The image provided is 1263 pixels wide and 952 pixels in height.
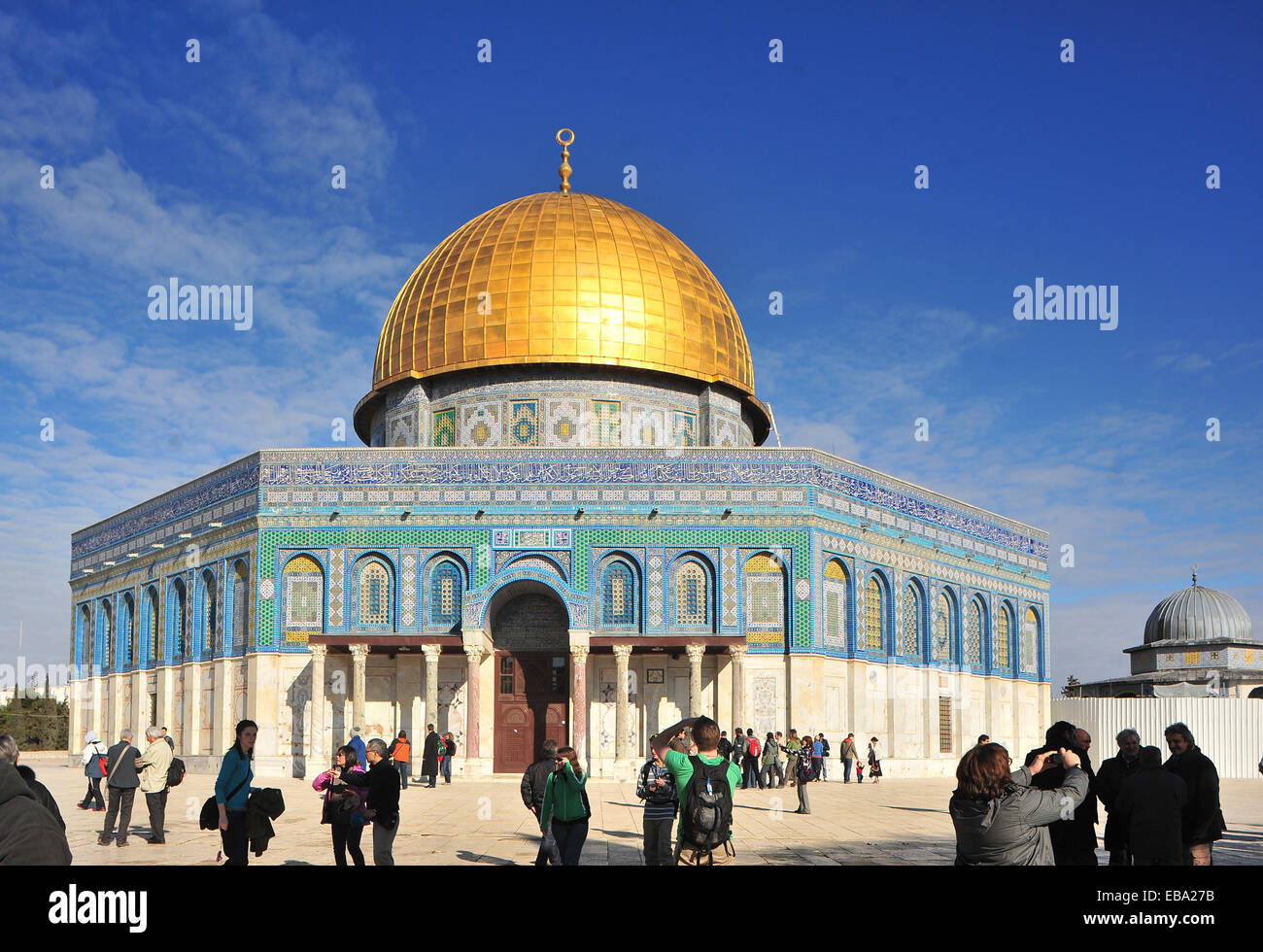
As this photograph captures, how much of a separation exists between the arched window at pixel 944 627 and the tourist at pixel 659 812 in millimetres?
25998

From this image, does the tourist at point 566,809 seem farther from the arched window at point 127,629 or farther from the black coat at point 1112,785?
the arched window at point 127,629

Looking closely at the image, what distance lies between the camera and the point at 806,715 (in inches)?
1164

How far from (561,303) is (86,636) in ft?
58.2

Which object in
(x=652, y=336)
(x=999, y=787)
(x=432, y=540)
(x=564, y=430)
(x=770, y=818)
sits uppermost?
(x=652, y=336)

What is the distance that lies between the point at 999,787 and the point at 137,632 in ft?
111

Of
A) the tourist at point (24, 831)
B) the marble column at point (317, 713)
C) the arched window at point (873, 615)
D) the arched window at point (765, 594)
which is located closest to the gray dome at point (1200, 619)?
the arched window at point (873, 615)

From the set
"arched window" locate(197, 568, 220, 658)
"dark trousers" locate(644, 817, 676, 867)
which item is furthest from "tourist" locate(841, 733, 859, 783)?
"dark trousers" locate(644, 817, 676, 867)

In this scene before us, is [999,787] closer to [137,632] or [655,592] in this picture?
[655,592]

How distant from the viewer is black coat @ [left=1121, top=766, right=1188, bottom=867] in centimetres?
771

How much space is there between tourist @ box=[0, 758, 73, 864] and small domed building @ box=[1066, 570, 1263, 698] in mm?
55590

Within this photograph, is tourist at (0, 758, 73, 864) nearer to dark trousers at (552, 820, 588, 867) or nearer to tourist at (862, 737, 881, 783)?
dark trousers at (552, 820, 588, 867)

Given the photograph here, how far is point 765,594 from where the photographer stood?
30.4 metres

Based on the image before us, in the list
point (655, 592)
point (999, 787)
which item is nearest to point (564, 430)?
point (655, 592)

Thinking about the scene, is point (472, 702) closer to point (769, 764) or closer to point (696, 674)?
point (696, 674)
